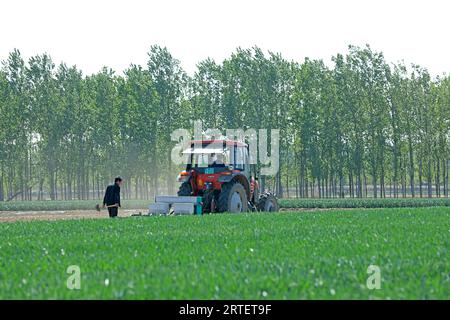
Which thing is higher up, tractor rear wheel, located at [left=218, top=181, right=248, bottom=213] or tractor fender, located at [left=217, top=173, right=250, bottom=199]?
tractor fender, located at [left=217, top=173, right=250, bottom=199]

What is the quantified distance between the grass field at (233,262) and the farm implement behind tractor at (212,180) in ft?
25.6

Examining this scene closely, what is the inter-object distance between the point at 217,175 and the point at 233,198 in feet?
3.43

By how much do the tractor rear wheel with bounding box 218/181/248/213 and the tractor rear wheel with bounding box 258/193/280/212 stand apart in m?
2.20

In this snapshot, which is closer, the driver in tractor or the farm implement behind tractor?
the farm implement behind tractor

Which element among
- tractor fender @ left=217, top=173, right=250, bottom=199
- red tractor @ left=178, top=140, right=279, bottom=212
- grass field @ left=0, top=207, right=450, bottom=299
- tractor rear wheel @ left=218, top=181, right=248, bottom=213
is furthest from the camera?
red tractor @ left=178, top=140, right=279, bottom=212

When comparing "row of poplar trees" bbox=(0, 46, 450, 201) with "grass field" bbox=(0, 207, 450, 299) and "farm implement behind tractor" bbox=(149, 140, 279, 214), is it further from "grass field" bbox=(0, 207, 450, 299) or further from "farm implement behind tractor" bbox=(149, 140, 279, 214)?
"grass field" bbox=(0, 207, 450, 299)

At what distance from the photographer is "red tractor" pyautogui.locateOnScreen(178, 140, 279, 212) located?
2445 centimetres

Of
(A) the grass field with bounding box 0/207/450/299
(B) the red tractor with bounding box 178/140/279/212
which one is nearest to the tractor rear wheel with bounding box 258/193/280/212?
(B) the red tractor with bounding box 178/140/279/212

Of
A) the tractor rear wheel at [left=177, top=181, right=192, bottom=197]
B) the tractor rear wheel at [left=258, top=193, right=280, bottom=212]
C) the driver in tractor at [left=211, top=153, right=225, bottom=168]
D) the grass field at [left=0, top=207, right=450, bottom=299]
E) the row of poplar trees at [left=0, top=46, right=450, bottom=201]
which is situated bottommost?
the grass field at [left=0, top=207, right=450, bottom=299]

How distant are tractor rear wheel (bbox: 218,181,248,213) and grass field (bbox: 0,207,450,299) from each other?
7.76 metres

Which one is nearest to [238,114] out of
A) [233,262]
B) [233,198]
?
[233,198]

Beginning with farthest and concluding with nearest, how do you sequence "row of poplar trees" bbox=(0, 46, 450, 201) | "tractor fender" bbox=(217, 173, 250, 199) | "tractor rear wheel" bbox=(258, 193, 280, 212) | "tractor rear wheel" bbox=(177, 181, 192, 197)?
1. "row of poplar trees" bbox=(0, 46, 450, 201)
2. "tractor rear wheel" bbox=(258, 193, 280, 212)
3. "tractor rear wheel" bbox=(177, 181, 192, 197)
4. "tractor fender" bbox=(217, 173, 250, 199)

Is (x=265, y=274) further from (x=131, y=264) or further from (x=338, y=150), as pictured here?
(x=338, y=150)

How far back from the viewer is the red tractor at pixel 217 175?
80.2 ft
